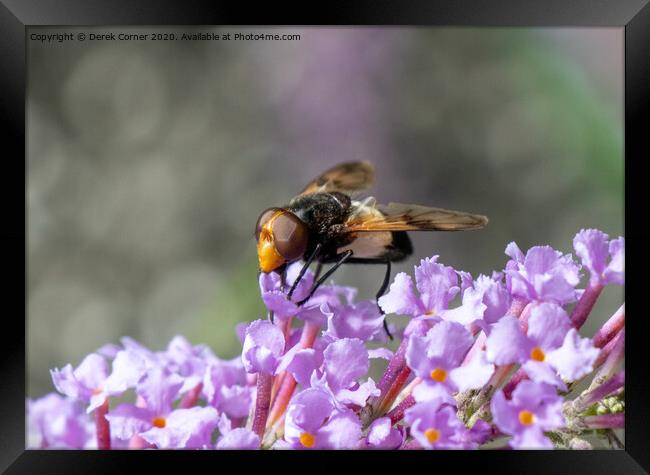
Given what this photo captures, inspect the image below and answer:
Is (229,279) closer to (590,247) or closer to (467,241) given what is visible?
(467,241)

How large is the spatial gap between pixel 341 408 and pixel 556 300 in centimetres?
27

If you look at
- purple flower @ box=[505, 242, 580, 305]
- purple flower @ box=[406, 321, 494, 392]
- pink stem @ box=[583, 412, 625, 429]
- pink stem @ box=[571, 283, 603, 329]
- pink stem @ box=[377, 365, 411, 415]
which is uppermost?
purple flower @ box=[505, 242, 580, 305]

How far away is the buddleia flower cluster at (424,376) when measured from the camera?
77 cm

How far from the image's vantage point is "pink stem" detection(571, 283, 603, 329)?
0.86 metres

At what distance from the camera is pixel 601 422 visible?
0.84m

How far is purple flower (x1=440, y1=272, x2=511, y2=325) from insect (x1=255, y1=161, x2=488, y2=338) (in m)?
0.11

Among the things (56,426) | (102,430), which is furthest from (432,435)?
(56,426)

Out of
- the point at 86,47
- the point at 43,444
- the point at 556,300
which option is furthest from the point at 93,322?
the point at 556,300

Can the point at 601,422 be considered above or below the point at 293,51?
below

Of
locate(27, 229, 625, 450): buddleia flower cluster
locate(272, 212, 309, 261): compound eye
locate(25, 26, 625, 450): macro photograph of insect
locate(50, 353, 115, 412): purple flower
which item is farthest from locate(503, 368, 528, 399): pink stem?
locate(25, 26, 625, 450): macro photograph of insect

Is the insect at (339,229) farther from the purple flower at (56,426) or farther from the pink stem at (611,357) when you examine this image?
the purple flower at (56,426)

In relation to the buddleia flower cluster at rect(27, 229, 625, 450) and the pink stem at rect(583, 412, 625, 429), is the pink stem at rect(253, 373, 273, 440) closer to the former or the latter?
the buddleia flower cluster at rect(27, 229, 625, 450)

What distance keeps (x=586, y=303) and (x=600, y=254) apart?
0.06 m

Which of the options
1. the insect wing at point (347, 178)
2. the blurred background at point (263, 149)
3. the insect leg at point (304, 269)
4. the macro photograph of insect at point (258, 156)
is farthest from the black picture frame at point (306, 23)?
the blurred background at point (263, 149)
